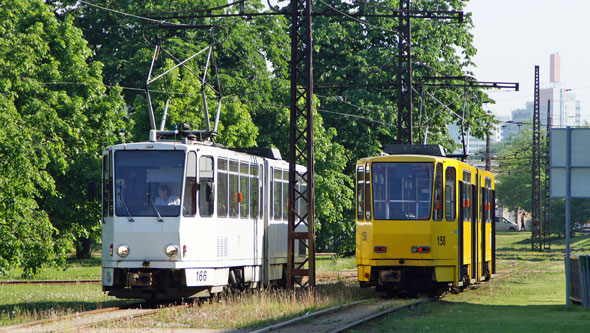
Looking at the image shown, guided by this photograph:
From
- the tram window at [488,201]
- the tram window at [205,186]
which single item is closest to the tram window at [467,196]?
the tram window at [488,201]

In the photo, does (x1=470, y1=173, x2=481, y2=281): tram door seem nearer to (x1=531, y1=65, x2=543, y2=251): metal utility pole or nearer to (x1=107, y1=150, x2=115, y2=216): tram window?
(x1=107, y1=150, x2=115, y2=216): tram window

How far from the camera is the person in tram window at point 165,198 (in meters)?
19.2

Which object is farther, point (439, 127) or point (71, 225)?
point (439, 127)

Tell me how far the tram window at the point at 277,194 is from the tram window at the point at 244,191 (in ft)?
6.56

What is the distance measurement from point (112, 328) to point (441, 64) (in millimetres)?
35070

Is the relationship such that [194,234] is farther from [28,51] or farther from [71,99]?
[71,99]

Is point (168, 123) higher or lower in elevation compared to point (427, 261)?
higher

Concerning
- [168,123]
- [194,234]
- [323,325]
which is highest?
[168,123]

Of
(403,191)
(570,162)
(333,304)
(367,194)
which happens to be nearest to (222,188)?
(333,304)

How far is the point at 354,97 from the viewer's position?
159 feet

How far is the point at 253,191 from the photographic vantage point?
74.9ft

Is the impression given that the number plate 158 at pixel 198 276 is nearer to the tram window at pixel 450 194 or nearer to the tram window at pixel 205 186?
the tram window at pixel 205 186

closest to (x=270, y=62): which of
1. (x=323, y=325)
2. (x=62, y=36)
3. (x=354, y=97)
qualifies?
(x=354, y=97)

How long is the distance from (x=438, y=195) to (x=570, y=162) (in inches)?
115
